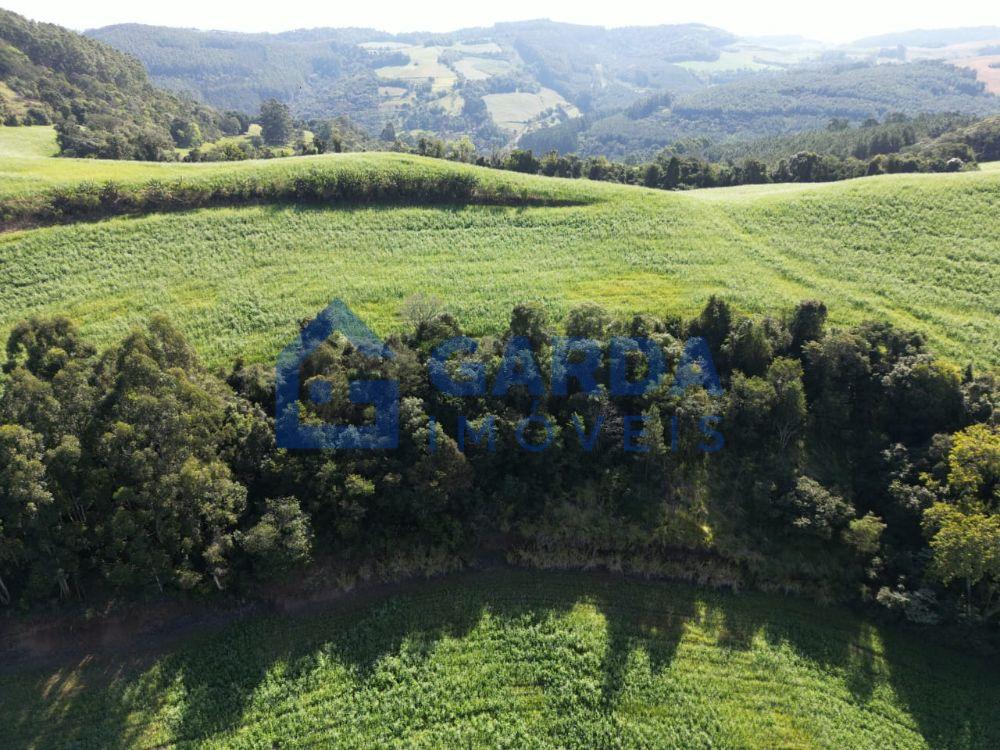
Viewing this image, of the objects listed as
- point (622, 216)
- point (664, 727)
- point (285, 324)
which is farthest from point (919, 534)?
point (285, 324)

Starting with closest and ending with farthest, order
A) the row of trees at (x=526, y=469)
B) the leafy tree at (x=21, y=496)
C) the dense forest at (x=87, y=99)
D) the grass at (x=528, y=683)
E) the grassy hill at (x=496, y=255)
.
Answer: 1. the leafy tree at (x=21, y=496)
2. the grass at (x=528, y=683)
3. the row of trees at (x=526, y=469)
4. the grassy hill at (x=496, y=255)
5. the dense forest at (x=87, y=99)

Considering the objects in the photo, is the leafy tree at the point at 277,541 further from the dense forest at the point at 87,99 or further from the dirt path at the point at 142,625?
the dense forest at the point at 87,99

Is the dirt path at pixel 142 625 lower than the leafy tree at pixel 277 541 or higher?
lower

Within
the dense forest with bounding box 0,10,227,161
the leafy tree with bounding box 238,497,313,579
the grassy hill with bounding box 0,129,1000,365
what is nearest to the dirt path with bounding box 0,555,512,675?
the leafy tree with bounding box 238,497,313,579

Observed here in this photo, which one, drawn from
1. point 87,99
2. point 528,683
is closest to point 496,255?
point 528,683

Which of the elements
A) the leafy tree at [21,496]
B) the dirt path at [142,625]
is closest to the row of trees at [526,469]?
the leafy tree at [21,496]

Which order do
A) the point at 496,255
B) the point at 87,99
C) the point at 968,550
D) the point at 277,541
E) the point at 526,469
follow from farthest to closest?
the point at 87,99 < the point at 496,255 < the point at 526,469 < the point at 277,541 < the point at 968,550

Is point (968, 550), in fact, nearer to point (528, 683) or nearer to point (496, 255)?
point (528, 683)
